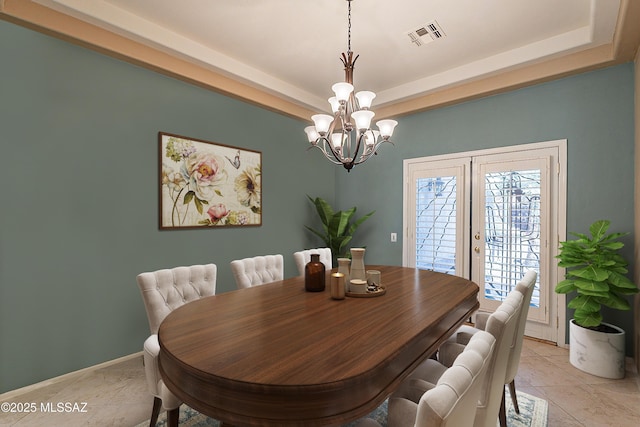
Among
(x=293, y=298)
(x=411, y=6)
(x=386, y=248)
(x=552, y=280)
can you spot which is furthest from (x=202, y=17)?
(x=552, y=280)

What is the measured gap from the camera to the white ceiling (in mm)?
2447

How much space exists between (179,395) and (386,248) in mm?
3663

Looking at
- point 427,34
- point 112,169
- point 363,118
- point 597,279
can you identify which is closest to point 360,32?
point 427,34

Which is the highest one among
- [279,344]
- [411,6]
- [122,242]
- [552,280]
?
[411,6]

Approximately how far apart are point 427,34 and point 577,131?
69.7 inches

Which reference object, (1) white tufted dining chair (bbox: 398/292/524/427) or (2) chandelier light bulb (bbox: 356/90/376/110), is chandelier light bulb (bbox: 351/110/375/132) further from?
(1) white tufted dining chair (bbox: 398/292/524/427)

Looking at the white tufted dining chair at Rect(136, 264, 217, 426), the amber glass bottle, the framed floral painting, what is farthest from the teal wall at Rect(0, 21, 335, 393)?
the amber glass bottle

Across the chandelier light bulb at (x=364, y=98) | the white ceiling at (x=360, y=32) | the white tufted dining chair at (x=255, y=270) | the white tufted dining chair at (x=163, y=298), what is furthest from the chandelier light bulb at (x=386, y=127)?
the white tufted dining chair at (x=163, y=298)

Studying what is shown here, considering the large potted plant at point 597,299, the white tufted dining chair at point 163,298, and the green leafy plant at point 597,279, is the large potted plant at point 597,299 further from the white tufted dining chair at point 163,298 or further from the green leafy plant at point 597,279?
the white tufted dining chair at point 163,298

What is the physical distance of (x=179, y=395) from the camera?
3.35 feet

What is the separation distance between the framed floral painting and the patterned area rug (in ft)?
5.50

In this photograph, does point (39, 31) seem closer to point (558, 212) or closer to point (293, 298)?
point (293, 298)

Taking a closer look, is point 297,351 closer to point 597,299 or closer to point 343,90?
point 343,90

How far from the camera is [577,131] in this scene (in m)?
3.01
